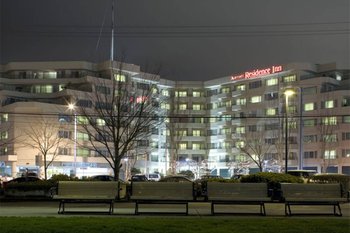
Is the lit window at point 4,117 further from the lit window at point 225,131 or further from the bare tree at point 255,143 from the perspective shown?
the lit window at point 225,131

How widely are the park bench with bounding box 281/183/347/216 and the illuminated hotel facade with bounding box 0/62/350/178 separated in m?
58.3

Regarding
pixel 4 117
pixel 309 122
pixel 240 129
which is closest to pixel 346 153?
pixel 309 122

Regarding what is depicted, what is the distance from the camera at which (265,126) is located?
99.8 metres

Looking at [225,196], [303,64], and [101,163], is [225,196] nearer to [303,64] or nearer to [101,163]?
[101,163]

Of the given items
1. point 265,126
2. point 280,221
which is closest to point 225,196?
point 280,221

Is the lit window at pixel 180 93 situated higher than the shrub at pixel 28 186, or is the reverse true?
the lit window at pixel 180 93

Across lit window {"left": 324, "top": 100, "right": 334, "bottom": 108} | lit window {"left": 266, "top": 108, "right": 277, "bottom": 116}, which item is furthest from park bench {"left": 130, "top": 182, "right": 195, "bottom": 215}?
lit window {"left": 266, "top": 108, "right": 277, "bottom": 116}

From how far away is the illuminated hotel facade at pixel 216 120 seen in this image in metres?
87.4

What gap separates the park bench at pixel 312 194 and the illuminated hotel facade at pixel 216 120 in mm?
58296

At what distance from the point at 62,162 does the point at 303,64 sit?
47422mm

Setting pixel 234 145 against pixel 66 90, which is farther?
pixel 234 145

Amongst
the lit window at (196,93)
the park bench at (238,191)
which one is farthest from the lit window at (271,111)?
the park bench at (238,191)

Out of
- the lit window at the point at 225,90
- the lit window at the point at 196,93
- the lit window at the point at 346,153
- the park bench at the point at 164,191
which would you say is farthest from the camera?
the lit window at the point at 196,93

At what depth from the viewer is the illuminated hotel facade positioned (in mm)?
87438
